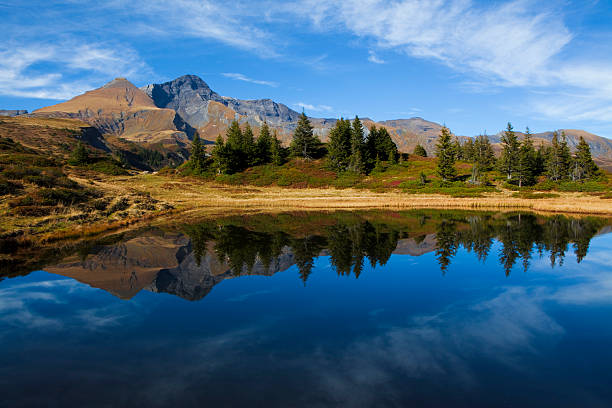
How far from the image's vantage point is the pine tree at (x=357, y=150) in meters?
96.9

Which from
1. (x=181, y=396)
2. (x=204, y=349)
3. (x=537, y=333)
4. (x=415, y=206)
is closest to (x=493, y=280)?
(x=537, y=333)

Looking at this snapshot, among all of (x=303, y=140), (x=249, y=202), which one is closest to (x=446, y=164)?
(x=303, y=140)

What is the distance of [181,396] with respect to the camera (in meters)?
7.51

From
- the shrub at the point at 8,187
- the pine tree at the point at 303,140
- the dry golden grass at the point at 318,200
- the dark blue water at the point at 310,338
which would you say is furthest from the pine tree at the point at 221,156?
the dark blue water at the point at 310,338

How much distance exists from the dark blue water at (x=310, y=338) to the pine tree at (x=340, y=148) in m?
84.2

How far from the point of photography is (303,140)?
365ft

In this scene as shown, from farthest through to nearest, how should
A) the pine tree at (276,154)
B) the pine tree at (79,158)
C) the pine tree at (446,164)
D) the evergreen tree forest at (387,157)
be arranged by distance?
the pine tree at (276,154) → the pine tree at (79,158) → the evergreen tree forest at (387,157) → the pine tree at (446,164)

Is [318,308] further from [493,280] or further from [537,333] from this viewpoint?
[493,280]

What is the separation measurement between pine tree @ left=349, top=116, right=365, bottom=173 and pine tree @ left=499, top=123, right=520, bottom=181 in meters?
39.6

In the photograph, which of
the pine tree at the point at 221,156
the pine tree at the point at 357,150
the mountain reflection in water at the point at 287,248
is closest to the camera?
the mountain reflection in water at the point at 287,248

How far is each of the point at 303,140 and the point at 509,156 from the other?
2429 inches

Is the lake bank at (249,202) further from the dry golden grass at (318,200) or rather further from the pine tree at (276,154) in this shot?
the pine tree at (276,154)

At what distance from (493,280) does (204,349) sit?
47.4ft

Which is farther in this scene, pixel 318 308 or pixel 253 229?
pixel 253 229
